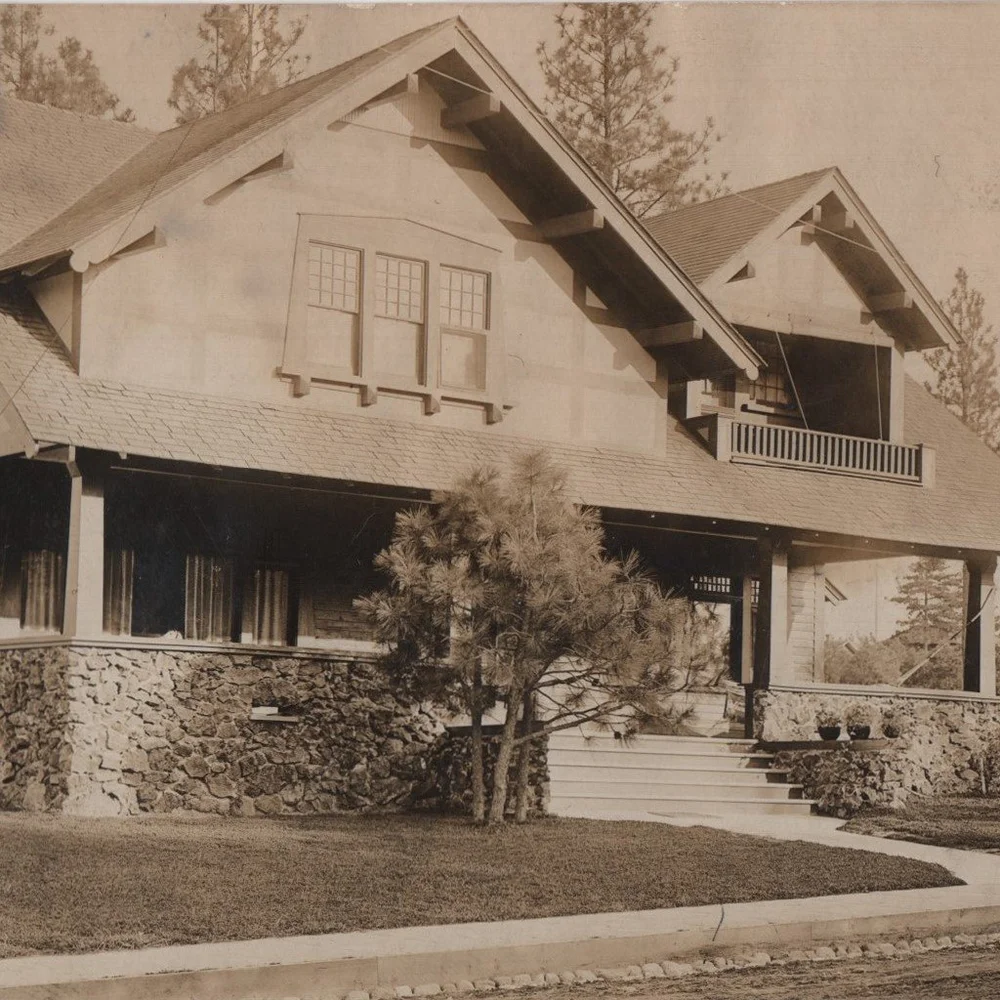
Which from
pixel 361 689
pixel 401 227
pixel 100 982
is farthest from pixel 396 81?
pixel 100 982

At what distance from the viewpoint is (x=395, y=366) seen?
65.2 ft

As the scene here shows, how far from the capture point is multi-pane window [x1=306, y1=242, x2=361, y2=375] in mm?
19203

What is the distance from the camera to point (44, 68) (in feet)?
100

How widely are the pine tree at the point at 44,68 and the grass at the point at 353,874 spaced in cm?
1085

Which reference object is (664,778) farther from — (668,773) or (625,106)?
(625,106)

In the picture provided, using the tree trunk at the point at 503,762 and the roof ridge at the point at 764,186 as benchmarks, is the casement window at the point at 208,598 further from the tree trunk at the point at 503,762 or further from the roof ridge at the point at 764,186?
the roof ridge at the point at 764,186

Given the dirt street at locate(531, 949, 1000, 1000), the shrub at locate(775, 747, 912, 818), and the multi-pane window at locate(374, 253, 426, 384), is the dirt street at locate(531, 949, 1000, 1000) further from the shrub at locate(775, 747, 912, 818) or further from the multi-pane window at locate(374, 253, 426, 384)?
the multi-pane window at locate(374, 253, 426, 384)

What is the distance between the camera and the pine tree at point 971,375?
29.5 m

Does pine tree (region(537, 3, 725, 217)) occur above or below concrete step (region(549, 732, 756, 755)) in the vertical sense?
above

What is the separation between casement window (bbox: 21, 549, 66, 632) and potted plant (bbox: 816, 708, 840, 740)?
29.7 ft

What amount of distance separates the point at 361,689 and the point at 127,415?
3.96 meters

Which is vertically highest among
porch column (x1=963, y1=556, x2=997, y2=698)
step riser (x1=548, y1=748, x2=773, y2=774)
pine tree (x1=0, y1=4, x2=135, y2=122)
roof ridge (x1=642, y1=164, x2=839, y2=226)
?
pine tree (x1=0, y1=4, x2=135, y2=122)

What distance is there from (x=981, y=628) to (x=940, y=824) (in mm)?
6519

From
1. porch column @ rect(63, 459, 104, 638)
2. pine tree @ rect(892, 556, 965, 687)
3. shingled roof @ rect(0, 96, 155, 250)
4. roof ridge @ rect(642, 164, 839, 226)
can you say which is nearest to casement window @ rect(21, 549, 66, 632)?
porch column @ rect(63, 459, 104, 638)
